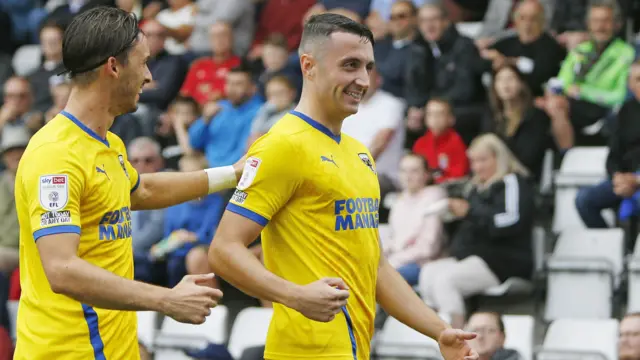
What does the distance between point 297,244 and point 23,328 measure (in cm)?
106

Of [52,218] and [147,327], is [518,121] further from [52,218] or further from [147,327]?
[52,218]

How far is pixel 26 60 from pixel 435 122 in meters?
5.96

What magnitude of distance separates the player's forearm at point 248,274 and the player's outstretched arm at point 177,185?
1.75 feet

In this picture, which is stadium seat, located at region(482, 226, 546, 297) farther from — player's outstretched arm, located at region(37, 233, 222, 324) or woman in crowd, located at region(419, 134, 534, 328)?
player's outstretched arm, located at region(37, 233, 222, 324)

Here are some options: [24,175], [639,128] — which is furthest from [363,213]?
[639,128]

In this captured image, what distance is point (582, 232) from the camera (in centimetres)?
955

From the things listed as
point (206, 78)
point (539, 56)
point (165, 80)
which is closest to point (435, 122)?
point (539, 56)

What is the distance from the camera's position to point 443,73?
11.2m

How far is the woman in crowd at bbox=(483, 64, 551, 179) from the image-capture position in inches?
399

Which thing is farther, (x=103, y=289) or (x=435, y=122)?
(x=435, y=122)

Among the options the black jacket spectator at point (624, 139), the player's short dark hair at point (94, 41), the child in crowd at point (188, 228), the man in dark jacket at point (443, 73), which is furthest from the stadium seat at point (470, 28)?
the player's short dark hair at point (94, 41)

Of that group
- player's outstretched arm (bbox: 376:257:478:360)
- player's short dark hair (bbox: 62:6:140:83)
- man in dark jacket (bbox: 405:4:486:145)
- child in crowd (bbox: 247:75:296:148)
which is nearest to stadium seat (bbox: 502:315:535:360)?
man in dark jacket (bbox: 405:4:486:145)

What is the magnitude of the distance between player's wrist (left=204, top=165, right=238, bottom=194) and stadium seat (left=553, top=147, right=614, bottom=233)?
16.9 ft

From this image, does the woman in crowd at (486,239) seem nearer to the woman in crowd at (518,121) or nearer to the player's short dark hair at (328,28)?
the woman in crowd at (518,121)
